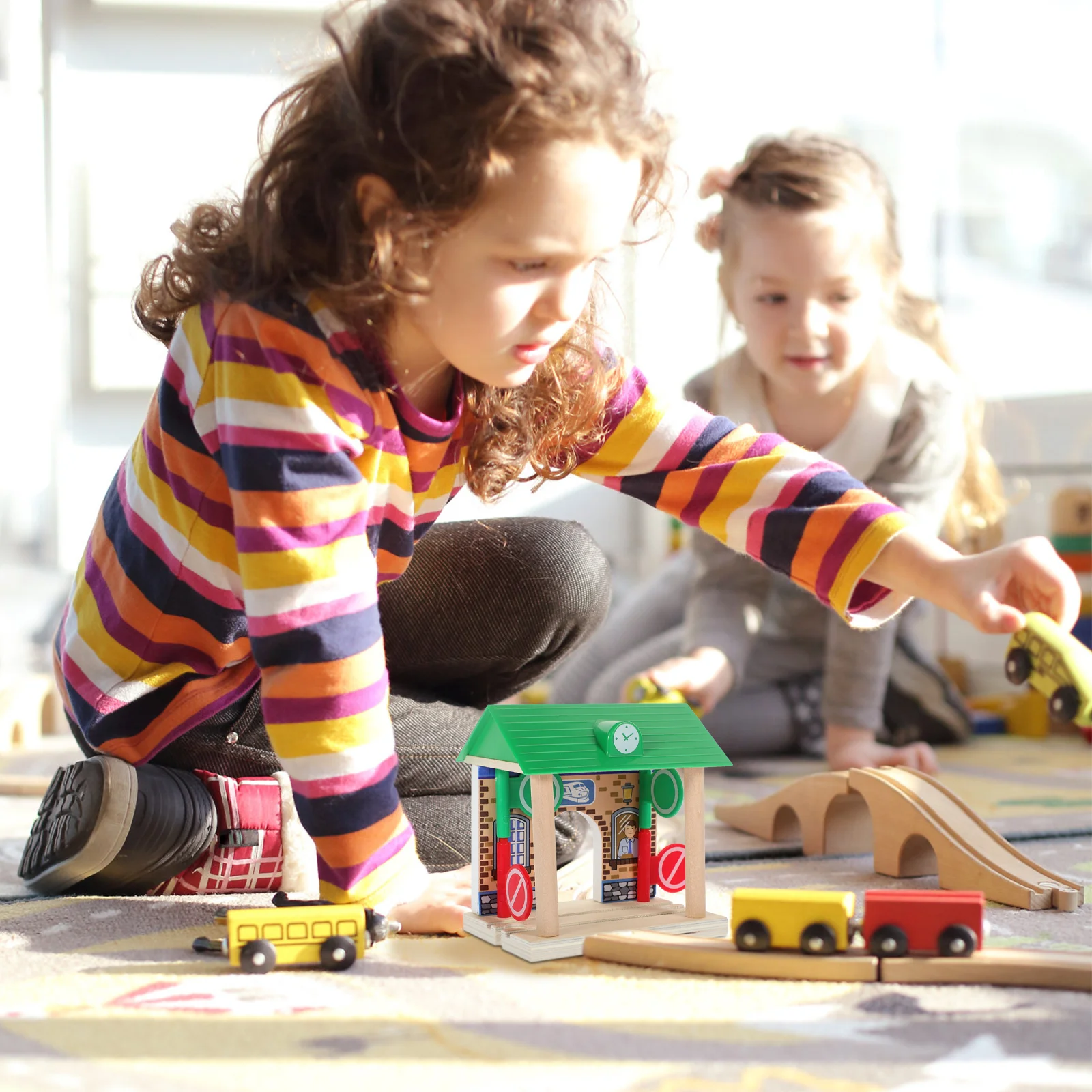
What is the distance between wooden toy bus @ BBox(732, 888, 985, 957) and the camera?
57 centimetres

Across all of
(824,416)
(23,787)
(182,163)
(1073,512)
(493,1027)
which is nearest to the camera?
(493,1027)

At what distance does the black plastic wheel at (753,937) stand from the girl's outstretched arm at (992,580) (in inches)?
7.1

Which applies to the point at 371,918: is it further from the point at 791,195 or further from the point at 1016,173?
the point at 1016,173

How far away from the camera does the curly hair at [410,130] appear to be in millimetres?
611

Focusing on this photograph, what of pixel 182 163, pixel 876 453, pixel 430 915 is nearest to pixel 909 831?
pixel 430 915

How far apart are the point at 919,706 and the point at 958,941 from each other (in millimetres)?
974

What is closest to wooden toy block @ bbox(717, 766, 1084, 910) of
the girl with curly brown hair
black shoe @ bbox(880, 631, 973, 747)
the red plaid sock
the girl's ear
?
the girl with curly brown hair

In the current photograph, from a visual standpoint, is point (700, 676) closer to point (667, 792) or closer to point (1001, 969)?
point (667, 792)

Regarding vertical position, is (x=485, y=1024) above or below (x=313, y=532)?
below

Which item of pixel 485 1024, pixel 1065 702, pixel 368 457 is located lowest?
pixel 485 1024

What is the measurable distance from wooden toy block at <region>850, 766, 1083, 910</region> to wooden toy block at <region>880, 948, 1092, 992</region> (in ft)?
0.54

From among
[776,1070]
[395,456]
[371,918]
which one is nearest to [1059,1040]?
[776,1070]

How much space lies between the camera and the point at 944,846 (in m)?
0.78

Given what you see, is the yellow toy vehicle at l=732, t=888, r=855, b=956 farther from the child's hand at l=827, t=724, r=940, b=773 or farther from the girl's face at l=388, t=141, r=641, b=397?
the child's hand at l=827, t=724, r=940, b=773
